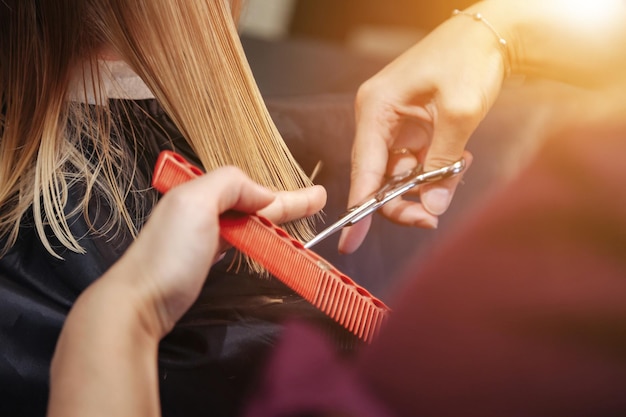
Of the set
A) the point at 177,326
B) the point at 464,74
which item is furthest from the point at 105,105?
the point at 464,74

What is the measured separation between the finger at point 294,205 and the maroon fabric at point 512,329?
0.30ft

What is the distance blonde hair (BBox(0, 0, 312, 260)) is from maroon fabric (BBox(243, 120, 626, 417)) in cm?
12

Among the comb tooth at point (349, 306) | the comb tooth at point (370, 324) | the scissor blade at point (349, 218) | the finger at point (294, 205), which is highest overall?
the finger at point (294, 205)

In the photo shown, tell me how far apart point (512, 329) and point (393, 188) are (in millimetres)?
164

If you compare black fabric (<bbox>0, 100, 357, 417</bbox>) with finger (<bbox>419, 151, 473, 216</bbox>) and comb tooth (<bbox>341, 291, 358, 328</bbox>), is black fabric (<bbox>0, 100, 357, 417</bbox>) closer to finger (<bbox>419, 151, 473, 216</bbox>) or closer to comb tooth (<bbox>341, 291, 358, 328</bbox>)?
comb tooth (<bbox>341, 291, 358, 328</bbox>)

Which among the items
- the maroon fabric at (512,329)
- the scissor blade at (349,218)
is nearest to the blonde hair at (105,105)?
the scissor blade at (349,218)

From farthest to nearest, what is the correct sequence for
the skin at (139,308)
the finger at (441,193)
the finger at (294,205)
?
1. the finger at (441,193)
2. the finger at (294,205)
3. the skin at (139,308)

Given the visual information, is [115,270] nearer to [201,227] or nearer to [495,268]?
[201,227]

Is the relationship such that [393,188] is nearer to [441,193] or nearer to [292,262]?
[441,193]

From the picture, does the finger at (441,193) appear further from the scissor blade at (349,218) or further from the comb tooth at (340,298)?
the comb tooth at (340,298)

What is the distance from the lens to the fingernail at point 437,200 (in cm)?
52

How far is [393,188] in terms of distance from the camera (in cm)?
51

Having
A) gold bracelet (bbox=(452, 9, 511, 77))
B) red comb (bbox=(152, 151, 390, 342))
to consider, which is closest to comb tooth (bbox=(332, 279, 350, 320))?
red comb (bbox=(152, 151, 390, 342))

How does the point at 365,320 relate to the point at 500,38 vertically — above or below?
below
